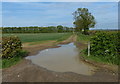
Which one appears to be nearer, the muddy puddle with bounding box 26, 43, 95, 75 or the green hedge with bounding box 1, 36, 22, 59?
the muddy puddle with bounding box 26, 43, 95, 75

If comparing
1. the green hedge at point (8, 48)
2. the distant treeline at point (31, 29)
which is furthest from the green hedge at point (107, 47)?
the distant treeline at point (31, 29)

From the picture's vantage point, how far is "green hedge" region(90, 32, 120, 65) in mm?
5477

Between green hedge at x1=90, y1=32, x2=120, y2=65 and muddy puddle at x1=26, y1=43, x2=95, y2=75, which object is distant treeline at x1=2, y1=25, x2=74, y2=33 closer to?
muddy puddle at x1=26, y1=43, x2=95, y2=75

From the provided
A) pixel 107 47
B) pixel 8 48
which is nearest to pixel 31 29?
pixel 8 48

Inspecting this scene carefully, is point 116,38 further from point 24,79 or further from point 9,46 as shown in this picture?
point 9,46

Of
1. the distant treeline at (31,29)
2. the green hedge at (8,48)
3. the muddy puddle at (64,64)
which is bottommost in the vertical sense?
the muddy puddle at (64,64)

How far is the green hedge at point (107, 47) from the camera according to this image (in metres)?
5.48

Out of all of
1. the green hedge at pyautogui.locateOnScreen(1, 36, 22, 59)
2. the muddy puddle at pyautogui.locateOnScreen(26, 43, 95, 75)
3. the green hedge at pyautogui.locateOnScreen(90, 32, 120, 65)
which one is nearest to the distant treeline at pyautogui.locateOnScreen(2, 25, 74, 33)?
the muddy puddle at pyautogui.locateOnScreen(26, 43, 95, 75)

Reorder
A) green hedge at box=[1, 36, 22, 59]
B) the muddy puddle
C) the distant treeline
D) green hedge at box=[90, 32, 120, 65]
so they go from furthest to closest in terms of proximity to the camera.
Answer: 1. the distant treeline
2. green hedge at box=[1, 36, 22, 59]
3. green hedge at box=[90, 32, 120, 65]
4. the muddy puddle

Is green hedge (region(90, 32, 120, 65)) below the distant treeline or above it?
below

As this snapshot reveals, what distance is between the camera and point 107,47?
5789mm

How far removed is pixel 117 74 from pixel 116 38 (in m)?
2.36

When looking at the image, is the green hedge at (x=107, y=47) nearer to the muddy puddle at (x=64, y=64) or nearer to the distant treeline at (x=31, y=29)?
the muddy puddle at (x=64, y=64)

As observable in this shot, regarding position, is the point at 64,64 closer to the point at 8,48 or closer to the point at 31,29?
the point at 8,48
